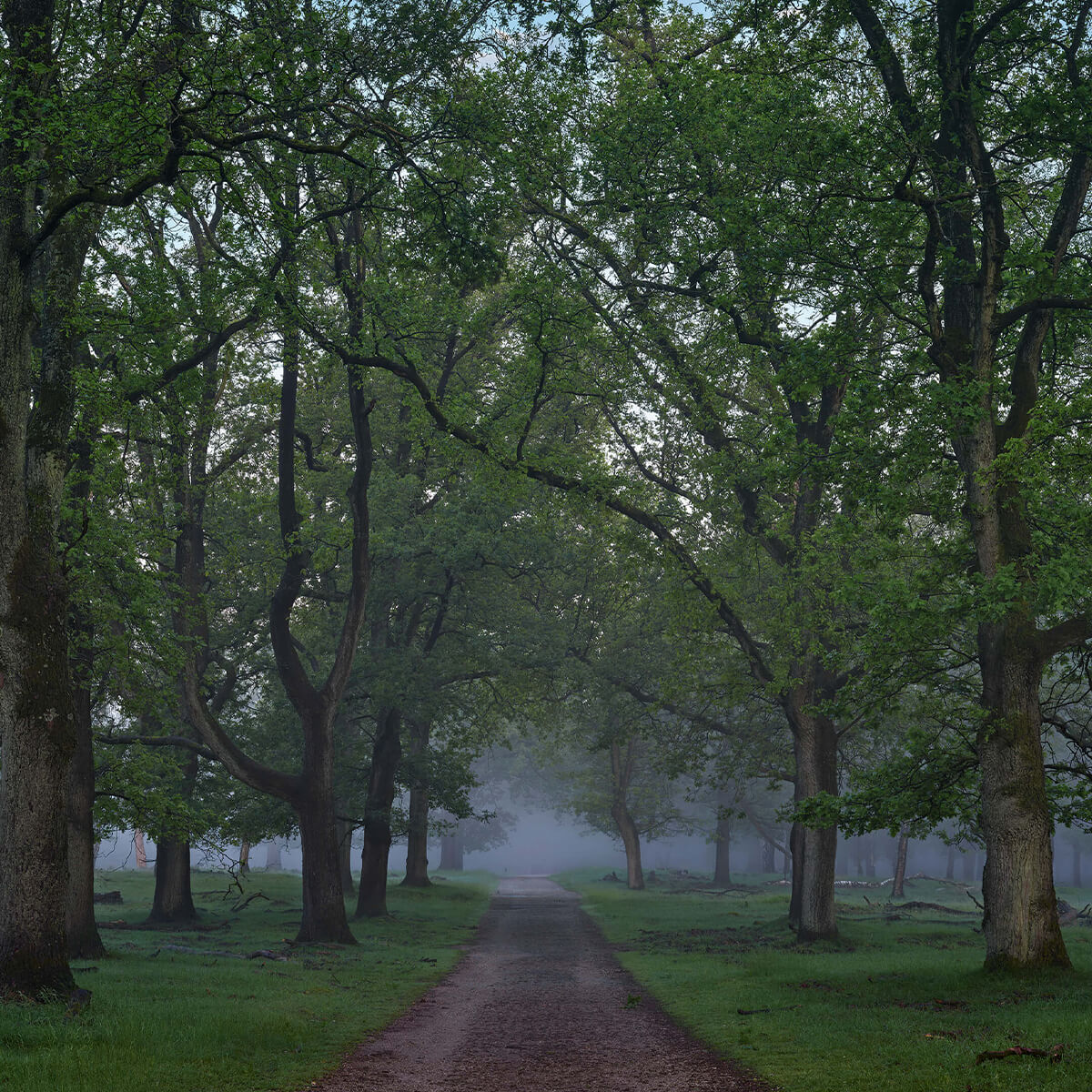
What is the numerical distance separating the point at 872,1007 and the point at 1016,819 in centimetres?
344

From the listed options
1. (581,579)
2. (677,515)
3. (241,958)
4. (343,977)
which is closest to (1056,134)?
(677,515)

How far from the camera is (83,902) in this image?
17.7 metres

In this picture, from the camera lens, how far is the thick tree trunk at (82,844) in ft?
57.4

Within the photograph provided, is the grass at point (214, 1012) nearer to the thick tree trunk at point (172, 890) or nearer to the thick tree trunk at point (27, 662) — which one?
the thick tree trunk at point (27, 662)

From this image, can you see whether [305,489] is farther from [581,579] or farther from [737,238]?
[737,238]

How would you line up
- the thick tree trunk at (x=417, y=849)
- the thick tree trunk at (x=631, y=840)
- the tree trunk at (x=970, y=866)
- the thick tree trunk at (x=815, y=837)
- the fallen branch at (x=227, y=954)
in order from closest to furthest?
the fallen branch at (x=227, y=954), the thick tree trunk at (x=815, y=837), the thick tree trunk at (x=417, y=849), the thick tree trunk at (x=631, y=840), the tree trunk at (x=970, y=866)

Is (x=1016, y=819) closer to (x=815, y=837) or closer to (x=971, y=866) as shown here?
(x=815, y=837)

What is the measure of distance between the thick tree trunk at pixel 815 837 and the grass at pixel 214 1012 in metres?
8.49

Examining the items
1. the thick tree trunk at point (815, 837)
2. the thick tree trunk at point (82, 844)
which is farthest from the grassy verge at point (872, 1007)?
the thick tree trunk at point (82, 844)

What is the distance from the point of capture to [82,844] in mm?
18328

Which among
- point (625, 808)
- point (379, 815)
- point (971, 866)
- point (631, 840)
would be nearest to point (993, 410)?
point (379, 815)

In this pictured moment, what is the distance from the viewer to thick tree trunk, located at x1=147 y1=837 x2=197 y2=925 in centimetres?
2839

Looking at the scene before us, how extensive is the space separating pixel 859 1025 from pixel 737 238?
12038 mm

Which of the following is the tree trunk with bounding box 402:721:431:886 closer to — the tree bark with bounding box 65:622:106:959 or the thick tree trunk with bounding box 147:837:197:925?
the thick tree trunk with bounding box 147:837:197:925
